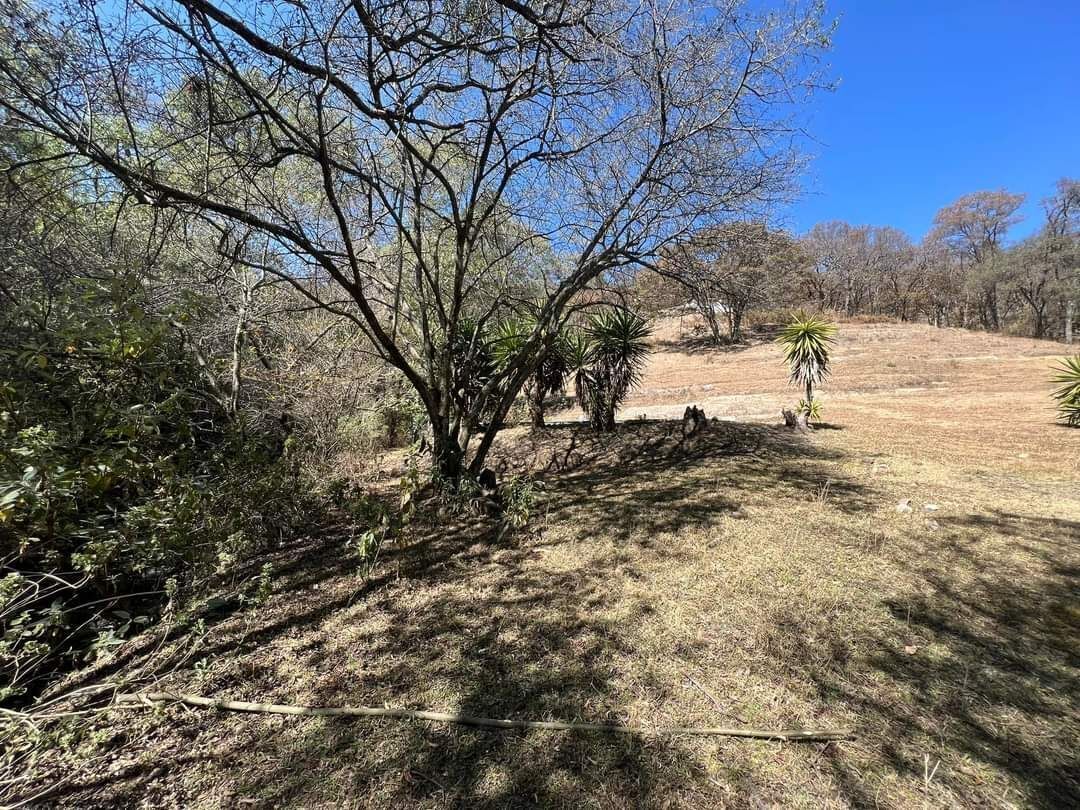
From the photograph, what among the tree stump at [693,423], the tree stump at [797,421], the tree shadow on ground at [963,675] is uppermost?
the tree stump at [693,423]

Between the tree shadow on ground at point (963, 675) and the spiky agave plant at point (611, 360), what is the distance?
14.5 feet

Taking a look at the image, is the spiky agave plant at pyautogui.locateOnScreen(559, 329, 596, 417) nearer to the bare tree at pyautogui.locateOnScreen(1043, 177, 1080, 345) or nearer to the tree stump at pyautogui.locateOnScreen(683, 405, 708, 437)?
the tree stump at pyautogui.locateOnScreen(683, 405, 708, 437)

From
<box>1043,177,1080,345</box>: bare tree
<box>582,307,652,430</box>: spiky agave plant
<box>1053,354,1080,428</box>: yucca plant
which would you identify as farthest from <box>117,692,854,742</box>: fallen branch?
<box>1043,177,1080,345</box>: bare tree

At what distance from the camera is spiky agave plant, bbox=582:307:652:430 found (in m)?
7.31

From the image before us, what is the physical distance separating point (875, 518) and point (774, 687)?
2.71 m

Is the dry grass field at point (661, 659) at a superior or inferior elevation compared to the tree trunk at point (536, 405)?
inferior

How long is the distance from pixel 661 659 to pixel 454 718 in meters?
1.07

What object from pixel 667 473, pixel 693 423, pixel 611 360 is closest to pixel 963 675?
pixel 667 473

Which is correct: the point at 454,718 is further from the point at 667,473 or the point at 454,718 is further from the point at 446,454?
the point at 667,473

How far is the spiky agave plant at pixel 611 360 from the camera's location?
24.0 ft

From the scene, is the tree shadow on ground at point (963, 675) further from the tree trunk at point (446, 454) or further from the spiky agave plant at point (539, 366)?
the spiky agave plant at point (539, 366)

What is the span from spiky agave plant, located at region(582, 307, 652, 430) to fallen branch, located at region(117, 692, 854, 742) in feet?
18.5

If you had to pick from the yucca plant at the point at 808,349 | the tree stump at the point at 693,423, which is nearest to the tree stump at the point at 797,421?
the yucca plant at the point at 808,349

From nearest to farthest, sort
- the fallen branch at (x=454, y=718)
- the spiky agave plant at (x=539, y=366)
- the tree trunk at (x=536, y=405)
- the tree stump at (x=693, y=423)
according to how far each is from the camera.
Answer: the fallen branch at (x=454, y=718), the spiky agave plant at (x=539, y=366), the tree stump at (x=693, y=423), the tree trunk at (x=536, y=405)
